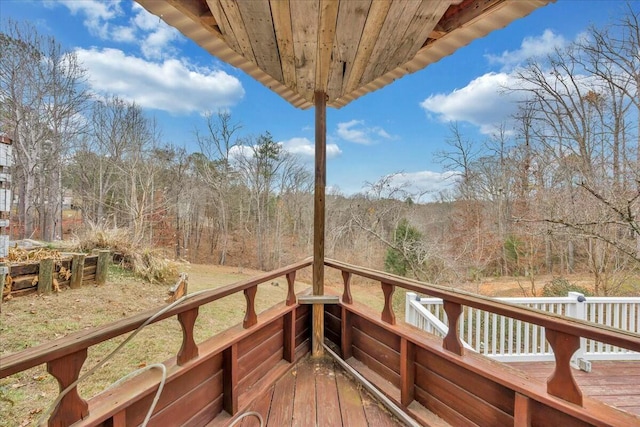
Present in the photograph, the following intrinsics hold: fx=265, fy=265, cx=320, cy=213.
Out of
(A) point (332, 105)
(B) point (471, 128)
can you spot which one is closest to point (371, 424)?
(A) point (332, 105)

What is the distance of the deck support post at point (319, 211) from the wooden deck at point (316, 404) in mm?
262

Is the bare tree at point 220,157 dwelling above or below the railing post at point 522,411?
above

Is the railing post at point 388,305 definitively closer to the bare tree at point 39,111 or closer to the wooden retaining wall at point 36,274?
the wooden retaining wall at point 36,274

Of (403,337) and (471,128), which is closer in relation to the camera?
(403,337)

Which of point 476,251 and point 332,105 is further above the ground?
point 332,105

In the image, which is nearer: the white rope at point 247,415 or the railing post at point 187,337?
the railing post at point 187,337

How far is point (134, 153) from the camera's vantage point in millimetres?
9734

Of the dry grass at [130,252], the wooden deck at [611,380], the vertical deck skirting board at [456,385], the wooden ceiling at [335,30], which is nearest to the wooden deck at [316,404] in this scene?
the vertical deck skirting board at [456,385]

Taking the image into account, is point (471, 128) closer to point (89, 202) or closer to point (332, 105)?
point (332, 105)

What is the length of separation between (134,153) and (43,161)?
240 centimetres

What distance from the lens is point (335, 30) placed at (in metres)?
1.20

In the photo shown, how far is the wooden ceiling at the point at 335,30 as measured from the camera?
1.04m

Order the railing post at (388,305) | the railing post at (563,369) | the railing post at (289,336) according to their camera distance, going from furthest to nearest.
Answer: the railing post at (289,336), the railing post at (388,305), the railing post at (563,369)

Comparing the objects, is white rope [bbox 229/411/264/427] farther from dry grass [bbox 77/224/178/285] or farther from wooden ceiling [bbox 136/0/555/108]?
dry grass [bbox 77/224/178/285]
